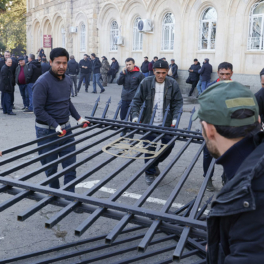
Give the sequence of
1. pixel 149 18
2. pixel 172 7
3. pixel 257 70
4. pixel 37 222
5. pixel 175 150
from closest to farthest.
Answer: pixel 37 222 < pixel 175 150 < pixel 257 70 < pixel 172 7 < pixel 149 18

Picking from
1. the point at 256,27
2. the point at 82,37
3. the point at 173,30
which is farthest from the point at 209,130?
the point at 82,37

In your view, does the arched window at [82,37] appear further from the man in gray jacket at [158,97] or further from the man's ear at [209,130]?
the man's ear at [209,130]

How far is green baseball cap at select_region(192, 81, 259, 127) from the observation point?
4.78ft

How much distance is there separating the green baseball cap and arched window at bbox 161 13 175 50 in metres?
18.2

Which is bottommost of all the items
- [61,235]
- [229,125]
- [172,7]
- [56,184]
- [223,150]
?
[61,235]

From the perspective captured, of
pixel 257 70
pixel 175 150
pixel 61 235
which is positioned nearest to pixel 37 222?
pixel 61 235

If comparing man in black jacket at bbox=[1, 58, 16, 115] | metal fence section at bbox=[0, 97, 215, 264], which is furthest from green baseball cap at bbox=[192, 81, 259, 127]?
man in black jacket at bbox=[1, 58, 16, 115]

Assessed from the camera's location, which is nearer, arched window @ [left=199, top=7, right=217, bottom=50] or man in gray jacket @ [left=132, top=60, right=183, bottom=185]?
man in gray jacket @ [left=132, top=60, right=183, bottom=185]

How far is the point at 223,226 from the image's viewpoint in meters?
1.40

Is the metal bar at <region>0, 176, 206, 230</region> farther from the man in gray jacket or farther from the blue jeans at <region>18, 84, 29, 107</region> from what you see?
the blue jeans at <region>18, 84, 29, 107</region>

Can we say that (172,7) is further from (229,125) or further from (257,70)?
(229,125)

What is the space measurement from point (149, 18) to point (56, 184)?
16890mm

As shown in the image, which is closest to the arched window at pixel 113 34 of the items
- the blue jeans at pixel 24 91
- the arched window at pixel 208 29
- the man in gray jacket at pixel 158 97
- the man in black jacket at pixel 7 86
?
the arched window at pixel 208 29

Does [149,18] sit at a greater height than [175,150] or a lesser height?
greater
